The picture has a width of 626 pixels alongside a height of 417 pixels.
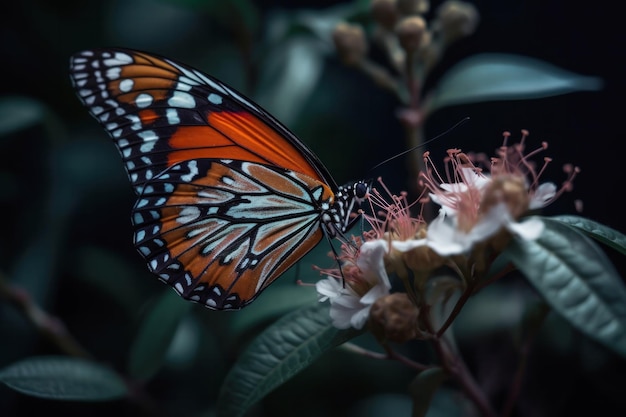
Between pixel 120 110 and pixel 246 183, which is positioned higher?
pixel 120 110

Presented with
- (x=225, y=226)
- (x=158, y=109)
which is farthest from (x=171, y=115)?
(x=225, y=226)

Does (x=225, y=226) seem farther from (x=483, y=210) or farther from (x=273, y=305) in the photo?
(x=483, y=210)

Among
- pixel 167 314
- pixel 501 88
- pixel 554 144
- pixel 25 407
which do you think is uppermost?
pixel 501 88

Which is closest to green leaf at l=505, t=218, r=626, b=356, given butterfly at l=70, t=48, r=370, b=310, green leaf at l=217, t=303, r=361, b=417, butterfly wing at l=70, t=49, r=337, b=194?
green leaf at l=217, t=303, r=361, b=417

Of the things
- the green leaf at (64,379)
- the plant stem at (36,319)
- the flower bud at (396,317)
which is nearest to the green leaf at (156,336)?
the green leaf at (64,379)

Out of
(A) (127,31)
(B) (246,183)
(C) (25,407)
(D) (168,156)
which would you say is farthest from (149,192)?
(A) (127,31)

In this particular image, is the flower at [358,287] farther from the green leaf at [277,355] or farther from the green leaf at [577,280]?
the green leaf at [577,280]

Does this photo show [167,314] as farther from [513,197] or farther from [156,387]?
[513,197]
